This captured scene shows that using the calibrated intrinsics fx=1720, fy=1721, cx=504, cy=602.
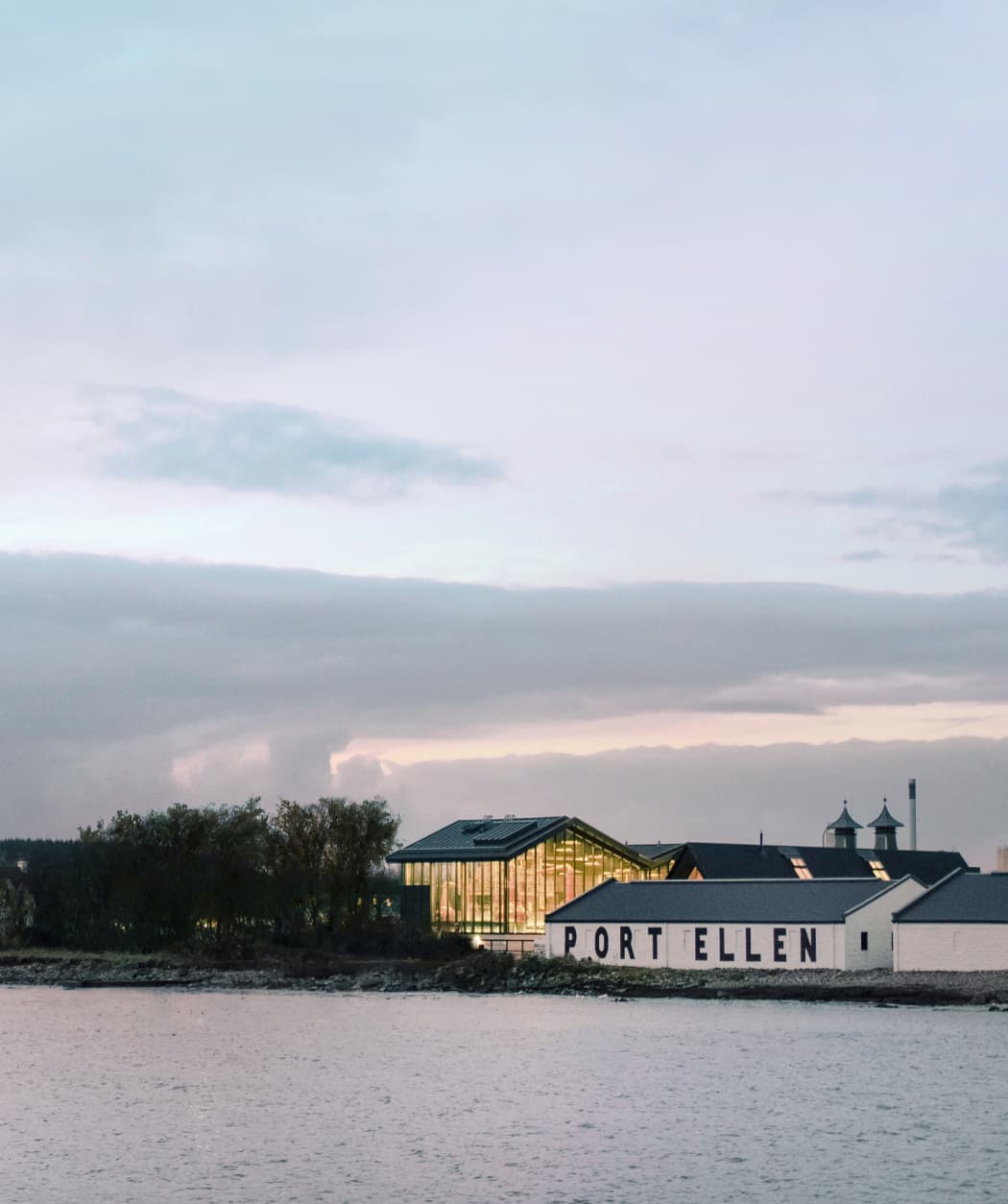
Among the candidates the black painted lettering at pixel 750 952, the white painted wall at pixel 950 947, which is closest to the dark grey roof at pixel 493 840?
the black painted lettering at pixel 750 952

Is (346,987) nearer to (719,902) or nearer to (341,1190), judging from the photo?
(719,902)

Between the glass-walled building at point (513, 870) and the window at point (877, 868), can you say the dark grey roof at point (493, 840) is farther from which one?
the window at point (877, 868)

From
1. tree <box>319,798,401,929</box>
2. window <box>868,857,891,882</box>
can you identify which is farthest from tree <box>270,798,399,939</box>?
window <box>868,857,891,882</box>

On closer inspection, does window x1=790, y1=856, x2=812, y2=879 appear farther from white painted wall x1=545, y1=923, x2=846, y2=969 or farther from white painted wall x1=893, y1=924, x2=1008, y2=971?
white painted wall x1=893, y1=924, x2=1008, y2=971

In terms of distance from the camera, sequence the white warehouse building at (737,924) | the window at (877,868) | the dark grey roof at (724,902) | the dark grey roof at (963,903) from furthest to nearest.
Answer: the window at (877,868)
the dark grey roof at (724,902)
the white warehouse building at (737,924)
the dark grey roof at (963,903)

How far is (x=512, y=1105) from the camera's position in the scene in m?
46.2

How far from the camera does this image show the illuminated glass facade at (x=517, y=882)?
10606 cm

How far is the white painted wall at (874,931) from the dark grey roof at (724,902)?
61 cm

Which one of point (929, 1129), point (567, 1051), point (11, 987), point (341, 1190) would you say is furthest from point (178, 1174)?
point (11, 987)

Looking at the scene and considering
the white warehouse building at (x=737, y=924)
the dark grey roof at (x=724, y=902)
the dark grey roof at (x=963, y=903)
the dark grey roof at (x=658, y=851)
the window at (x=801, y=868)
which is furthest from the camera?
the window at (x=801, y=868)

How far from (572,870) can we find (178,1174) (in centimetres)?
7374

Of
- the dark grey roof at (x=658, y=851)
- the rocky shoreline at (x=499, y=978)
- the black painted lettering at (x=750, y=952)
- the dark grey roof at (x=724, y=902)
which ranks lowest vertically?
the rocky shoreline at (x=499, y=978)

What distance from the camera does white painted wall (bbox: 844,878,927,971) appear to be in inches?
3354

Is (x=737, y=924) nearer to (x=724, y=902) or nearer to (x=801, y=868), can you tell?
(x=724, y=902)
